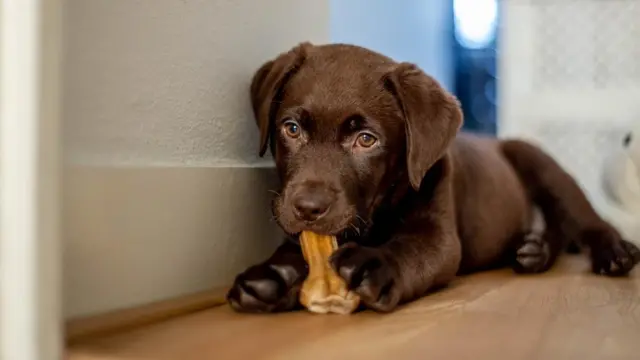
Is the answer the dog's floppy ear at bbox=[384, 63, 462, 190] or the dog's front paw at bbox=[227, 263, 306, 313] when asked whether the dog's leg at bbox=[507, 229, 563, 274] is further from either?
the dog's front paw at bbox=[227, 263, 306, 313]

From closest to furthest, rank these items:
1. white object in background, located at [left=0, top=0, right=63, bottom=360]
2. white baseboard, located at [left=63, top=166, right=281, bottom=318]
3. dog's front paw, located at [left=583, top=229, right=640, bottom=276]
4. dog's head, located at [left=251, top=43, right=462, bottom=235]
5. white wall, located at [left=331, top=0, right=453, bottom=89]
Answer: white object in background, located at [left=0, top=0, right=63, bottom=360] < white baseboard, located at [left=63, top=166, right=281, bottom=318] < dog's head, located at [left=251, top=43, right=462, bottom=235] < dog's front paw, located at [left=583, top=229, right=640, bottom=276] < white wall, located at [left=331, top=0, right=453, bottom=89]

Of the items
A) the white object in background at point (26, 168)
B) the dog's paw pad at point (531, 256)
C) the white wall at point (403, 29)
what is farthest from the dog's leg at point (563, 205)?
the white object in background at point (26, 168)

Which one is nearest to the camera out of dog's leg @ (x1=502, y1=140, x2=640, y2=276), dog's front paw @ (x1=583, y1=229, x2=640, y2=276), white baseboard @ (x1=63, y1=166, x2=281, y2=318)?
Answer: white baseboard @ (x1=63, y1=166, x2=281, y2=318)

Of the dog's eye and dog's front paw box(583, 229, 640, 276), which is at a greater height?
the dog's eye

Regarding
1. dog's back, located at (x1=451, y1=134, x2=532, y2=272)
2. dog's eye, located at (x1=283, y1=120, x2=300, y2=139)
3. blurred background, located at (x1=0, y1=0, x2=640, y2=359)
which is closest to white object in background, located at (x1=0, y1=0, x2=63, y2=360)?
blurred background, located at (x1=0, y1=0, x2=640, y2=359)

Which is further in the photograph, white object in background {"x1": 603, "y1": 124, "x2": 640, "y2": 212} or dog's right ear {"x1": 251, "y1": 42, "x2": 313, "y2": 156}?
white object in background {"x1": 603, "y1": 124, "x2": 640, "y2": 212}

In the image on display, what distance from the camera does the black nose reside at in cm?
143

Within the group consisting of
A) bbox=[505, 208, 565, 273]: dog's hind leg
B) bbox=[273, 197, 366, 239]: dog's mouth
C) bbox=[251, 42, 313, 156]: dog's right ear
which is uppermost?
bbox=[251, 42, 313, 156]: dog's right ear

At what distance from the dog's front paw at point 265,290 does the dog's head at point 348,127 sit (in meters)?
0.08

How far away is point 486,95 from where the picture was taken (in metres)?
3.47

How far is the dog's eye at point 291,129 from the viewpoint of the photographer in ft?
5.19

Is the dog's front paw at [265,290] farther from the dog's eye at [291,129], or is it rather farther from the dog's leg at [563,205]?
the dog's leg at [563,205]

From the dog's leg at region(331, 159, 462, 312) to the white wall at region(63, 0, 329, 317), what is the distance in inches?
11.1

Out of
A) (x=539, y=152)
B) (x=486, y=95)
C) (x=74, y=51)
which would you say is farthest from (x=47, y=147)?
(x=486, y=95)
